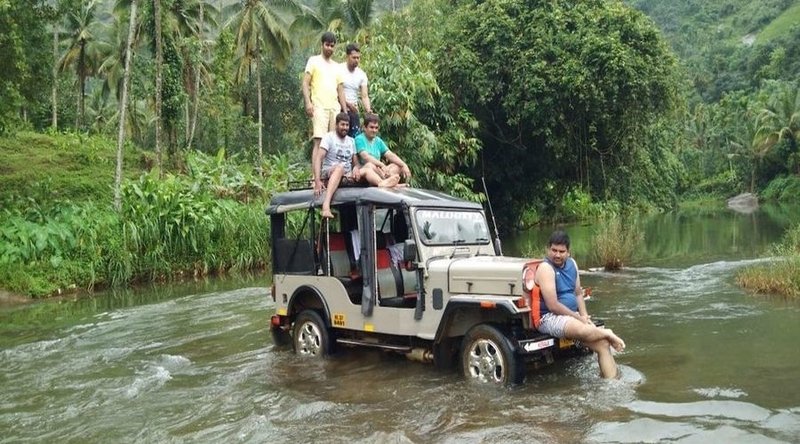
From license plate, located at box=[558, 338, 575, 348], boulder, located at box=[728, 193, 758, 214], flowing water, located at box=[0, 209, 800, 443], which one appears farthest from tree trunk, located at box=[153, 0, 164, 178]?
boulder, located at box=[728, 193, 758, 214]

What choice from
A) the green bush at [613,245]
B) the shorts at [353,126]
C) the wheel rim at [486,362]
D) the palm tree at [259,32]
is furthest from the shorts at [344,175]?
the palm tree at [259,32]

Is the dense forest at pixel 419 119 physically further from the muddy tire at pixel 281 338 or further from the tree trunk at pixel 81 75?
the muddy tire at pixel 281 338

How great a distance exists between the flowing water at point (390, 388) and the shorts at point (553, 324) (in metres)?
0.59

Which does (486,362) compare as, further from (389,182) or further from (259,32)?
(259,32)

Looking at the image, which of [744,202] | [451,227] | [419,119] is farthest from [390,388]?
[744,202]

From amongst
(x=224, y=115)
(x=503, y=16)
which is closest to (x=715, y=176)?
(x=224, y=115)

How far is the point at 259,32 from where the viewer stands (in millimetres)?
39969

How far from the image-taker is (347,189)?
9.29 meters

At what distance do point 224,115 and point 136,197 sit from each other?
22844 mm

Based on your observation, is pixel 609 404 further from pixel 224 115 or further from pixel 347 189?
pixel 224 115

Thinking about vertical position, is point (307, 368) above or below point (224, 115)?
below

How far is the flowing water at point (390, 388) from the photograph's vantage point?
6438 mm

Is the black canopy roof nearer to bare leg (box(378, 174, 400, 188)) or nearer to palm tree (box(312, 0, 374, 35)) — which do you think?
bare leg (box(378, 174, 400, 188))

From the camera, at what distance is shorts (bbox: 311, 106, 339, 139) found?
Result: 11.2 m
